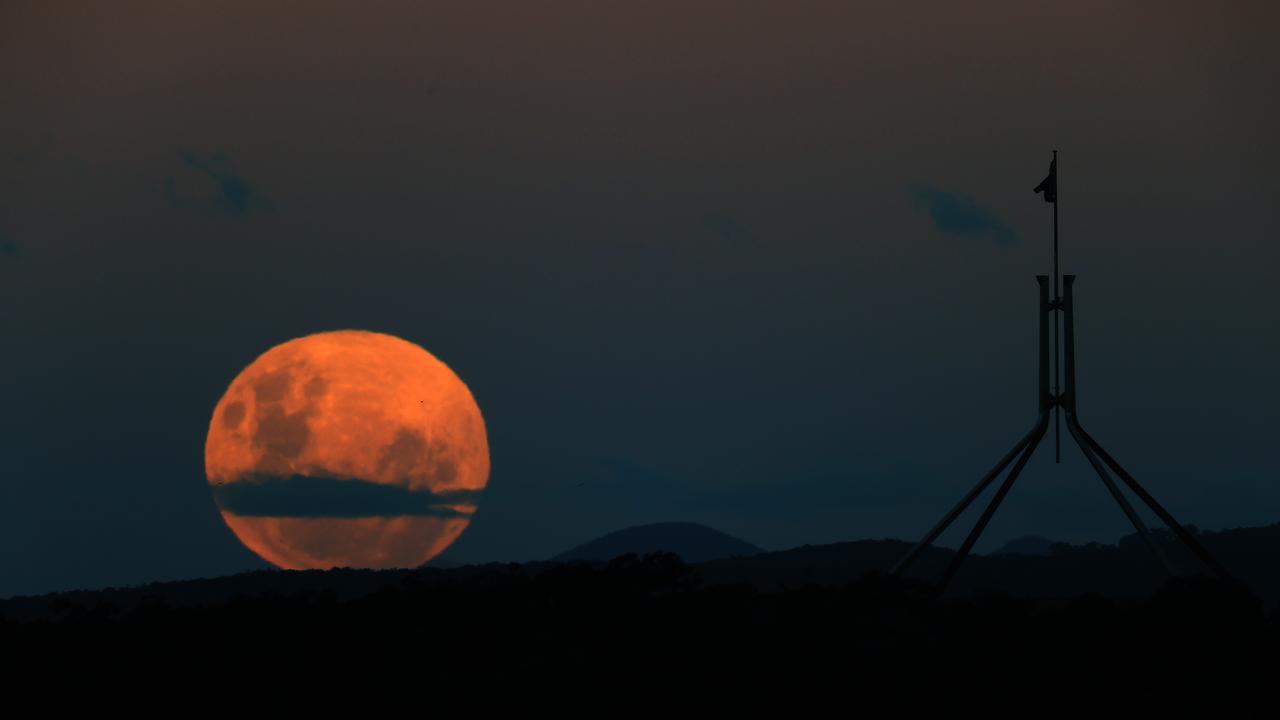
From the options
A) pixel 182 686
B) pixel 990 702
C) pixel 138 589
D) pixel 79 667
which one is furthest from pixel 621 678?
pixel 138 589

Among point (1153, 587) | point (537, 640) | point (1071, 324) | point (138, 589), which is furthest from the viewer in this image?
point (138, 589)

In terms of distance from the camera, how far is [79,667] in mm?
38156

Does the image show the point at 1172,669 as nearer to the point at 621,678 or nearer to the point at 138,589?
the point at 621,678

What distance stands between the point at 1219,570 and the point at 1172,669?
6047 mm

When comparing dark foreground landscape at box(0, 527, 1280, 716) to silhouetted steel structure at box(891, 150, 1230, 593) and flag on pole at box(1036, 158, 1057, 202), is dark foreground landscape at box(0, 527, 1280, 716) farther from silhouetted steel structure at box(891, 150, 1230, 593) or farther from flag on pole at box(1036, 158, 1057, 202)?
flag on pole at box(1036, 158, 1057, 202)

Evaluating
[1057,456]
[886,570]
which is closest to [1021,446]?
[1057,456]

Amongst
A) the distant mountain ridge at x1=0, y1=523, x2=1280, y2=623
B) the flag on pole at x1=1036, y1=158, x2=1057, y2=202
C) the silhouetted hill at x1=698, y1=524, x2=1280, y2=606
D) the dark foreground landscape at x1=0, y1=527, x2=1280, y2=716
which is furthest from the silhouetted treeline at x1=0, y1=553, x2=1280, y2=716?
the silhouetted hill at x1=698, y1=524, x2=1280, y2=606

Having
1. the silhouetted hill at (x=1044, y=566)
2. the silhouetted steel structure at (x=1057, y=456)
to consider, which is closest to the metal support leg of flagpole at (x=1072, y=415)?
the silhouetted steel structure at (x=1057, y=456)

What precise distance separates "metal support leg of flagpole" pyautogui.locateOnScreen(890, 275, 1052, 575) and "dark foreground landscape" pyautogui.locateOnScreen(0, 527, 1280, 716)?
134 centimetres

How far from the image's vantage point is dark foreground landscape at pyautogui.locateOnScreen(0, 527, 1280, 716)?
3297cm

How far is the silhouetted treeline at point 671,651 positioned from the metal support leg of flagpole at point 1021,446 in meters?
1.31

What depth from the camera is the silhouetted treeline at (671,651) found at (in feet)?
108

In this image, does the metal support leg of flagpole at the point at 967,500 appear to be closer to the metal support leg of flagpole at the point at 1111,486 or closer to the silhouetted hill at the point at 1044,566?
the metal support leg of flagpole at the point at 1111,486

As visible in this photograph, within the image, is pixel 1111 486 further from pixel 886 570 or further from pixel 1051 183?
pixel 886 570
